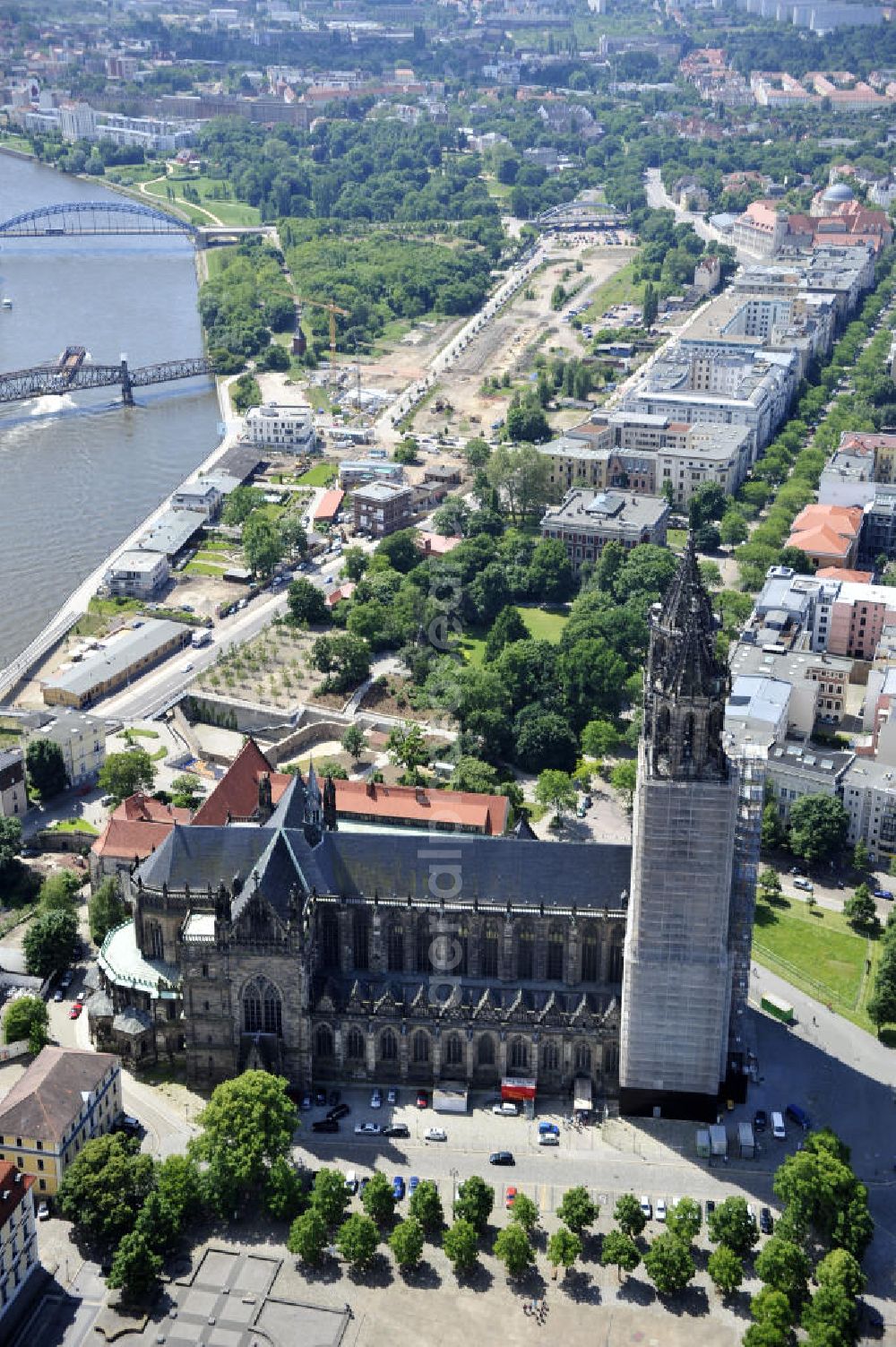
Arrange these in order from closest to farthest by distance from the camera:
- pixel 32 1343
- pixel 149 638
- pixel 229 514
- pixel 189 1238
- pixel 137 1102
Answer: pixel 32 1343 → pixel 189 1238 → pixel 137 1102 → pixel 149 638 → pixel 229 514

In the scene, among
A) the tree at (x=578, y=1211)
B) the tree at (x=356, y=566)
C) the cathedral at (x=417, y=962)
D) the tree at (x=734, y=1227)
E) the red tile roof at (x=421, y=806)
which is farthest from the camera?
the tree at (x=356, y=566)

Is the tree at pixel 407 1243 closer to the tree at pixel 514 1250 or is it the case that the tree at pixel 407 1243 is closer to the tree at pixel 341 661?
the tree at pixel 514 1250

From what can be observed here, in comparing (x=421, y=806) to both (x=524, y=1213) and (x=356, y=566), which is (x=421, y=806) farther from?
(x=356, y=566)

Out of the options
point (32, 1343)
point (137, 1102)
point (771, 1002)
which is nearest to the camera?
point (32, 1343)

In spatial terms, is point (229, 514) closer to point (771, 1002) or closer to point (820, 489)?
point (820, 489)

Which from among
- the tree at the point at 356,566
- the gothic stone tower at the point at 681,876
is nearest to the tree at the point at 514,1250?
the gothic stone tower at the point at 681,876

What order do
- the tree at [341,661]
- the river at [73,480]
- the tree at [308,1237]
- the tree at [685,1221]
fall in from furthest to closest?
the river at [73,480], the tree at [341,661], the tree at [685,1221], the tree at [308,1237]

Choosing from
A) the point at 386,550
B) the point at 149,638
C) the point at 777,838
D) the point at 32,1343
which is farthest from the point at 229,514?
the point at 32,1343
